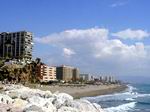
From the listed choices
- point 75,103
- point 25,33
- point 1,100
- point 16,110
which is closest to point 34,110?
point 16,110

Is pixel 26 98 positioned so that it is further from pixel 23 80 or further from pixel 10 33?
pixel 10 33

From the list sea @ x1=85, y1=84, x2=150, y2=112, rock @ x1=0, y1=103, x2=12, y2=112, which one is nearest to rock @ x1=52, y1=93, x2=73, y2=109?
rock @ x1=0, y1=103, x2=12, y2=112

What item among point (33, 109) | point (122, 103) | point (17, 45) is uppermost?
point (17, 45)

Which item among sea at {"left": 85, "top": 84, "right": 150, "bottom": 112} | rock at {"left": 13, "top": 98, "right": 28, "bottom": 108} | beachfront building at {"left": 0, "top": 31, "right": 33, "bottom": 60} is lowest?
sea at {"left": 85, "top": 84, "right": 150, "bottom": 112}

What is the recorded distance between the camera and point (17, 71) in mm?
101875

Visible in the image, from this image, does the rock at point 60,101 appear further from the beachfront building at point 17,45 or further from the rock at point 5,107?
the beachfront building at point 17,45

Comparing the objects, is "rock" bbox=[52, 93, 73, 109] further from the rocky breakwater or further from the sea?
the sea

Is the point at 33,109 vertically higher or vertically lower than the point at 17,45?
lower

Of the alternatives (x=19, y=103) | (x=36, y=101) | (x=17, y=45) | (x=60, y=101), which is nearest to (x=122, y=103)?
(x=60, y=101)

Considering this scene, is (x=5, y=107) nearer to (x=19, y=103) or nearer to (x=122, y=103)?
(x=19, y=103)

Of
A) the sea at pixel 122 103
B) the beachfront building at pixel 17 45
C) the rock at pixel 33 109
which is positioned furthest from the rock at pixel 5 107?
the beachfront building at pixel 17 45

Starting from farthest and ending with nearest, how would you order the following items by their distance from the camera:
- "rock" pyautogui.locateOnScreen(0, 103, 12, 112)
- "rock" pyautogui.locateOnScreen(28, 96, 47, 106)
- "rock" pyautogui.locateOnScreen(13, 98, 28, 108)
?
"rock" pyautogui.locateOnScreen(28, 96, 47, 106), "rock" pyautogui.locateOnScreen(13, 98, 28, 108), "rock" pyautogui.locateOnScreen(0, 103, 12, 112)

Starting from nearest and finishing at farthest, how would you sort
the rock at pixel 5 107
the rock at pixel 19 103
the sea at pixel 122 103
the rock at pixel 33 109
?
the rock at pixel 33 109, the rock at pixel 5 107, the rock at pixel 19 103, the sea at pixel 122 103

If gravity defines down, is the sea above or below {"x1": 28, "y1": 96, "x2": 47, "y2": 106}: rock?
below
